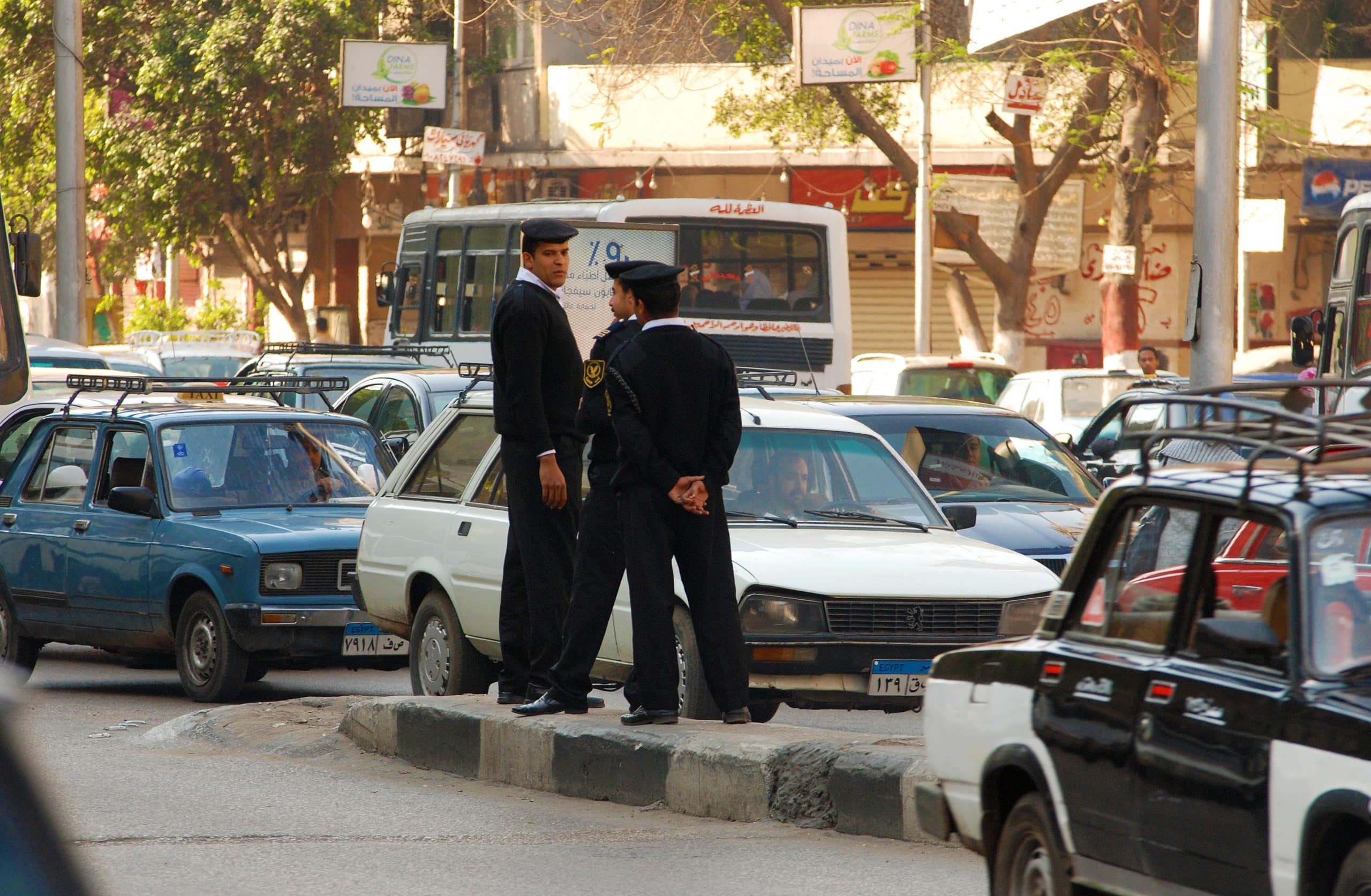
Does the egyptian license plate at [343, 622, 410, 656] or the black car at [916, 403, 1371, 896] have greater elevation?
the black car at [916, 403, 1371, 896]

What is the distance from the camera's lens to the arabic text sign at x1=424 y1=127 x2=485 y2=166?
1176 inches

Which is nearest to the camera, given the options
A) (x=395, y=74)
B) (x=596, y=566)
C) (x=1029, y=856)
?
(x=1029, y=856)

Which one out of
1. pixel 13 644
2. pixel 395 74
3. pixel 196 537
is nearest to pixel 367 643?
pixel 196 537

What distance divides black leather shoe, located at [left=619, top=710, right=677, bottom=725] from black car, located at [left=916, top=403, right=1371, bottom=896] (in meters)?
2.49

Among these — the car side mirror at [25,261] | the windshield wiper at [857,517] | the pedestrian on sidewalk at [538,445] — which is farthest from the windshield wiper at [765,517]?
the car side mirror at [25,261]

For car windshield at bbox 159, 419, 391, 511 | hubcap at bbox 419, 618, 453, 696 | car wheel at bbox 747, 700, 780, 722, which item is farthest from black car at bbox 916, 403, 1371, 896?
car windshield at bbox 159, 419, 391, 511

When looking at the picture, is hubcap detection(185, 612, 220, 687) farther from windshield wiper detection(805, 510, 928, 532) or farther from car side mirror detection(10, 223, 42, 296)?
car side mirror detection(10, 223, 42, 296)

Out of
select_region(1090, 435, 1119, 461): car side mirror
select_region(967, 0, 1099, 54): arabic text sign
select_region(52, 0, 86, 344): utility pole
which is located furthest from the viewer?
select_region(52, 0, 86, 344): utility pole

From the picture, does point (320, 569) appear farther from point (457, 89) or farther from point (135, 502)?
point (457, 89)

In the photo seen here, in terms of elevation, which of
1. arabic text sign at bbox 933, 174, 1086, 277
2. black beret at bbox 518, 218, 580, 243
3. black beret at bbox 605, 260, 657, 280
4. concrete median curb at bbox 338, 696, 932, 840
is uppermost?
arabic text sign at bbox 933, 174, 1086, 277

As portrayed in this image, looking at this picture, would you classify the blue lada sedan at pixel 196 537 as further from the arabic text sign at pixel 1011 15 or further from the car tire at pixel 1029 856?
the arabic text sign at pixel 1011 15

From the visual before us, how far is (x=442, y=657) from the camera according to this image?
975 cm

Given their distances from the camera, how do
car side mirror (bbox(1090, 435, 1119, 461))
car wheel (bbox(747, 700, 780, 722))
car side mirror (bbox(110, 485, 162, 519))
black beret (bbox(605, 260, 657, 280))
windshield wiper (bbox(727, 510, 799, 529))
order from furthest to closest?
car side mirror (bbox(1090, 435, 1119, 461)), car side mirror (bbox(110, 485, 162, 519)), windshield wiper (bbox(727, 510, 799, 529)), car wheel (bbox(747, 700, 780, 722)), black beret (bbox(605, 260, 657, 280))

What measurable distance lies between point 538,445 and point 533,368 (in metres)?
0.31
